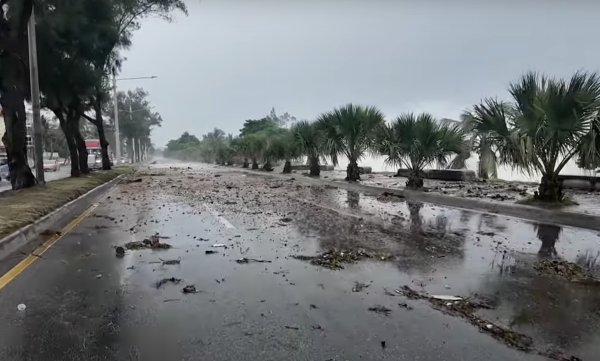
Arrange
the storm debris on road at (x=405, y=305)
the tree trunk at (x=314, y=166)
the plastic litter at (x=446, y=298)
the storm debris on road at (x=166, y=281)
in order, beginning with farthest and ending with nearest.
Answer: the tree trunk at (x=314, y=166) < the storm debris on road at (x=166, y=281) < the plastic litter at (x=446, y=298) < the storm debris on road at (x=405, y=305)

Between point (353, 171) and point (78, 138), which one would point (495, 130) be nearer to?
point (353, 171)

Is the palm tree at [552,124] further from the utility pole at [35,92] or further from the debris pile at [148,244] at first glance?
the utility pole at [35,92]

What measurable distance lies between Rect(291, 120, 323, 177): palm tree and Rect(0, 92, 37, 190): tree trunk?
51.2 feet

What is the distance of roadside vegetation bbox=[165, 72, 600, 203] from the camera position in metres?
12.1

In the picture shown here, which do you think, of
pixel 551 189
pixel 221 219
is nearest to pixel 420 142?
pixel 551 189

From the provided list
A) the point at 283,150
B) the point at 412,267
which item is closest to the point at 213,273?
the point at 412,267

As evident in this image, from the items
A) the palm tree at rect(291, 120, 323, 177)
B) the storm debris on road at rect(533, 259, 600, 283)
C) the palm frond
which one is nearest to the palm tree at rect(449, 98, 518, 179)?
the storm debris on road at rect(533, 259, 600, 283)

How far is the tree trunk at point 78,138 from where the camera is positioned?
2844 centimetres

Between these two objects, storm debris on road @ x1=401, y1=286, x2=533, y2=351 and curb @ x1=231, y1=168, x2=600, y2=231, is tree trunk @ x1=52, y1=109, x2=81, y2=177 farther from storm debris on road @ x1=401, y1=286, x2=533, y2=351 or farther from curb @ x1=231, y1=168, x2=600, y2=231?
storm debris on road @ x1=401, y1=286, x2=533, y2=351

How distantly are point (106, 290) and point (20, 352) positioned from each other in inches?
70.9

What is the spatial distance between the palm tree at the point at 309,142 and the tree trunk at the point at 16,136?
15.6 meters

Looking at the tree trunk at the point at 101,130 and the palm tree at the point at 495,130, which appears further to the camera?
the tree trunk at the point at 101,130

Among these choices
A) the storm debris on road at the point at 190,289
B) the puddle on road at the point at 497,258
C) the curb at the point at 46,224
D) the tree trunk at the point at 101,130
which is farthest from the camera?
the tree trunk at the point at 101,130

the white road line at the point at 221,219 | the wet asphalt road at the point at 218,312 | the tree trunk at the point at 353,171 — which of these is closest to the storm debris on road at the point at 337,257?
the wet asphalt road at the point at 218,312
